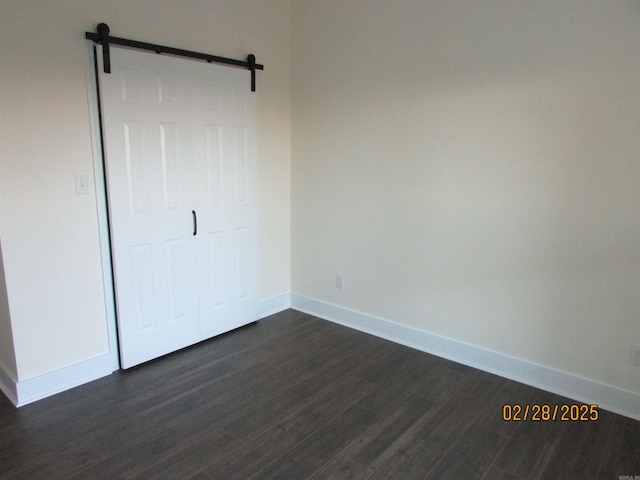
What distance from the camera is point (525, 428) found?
2.37 metres

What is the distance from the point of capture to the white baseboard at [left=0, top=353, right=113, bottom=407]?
2536mm

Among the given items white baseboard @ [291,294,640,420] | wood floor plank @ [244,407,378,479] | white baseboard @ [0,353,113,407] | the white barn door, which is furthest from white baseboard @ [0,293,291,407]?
white baseboard @ [291,294,640,420]

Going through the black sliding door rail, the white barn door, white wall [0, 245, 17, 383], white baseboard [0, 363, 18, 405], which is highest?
the black sliding door rail

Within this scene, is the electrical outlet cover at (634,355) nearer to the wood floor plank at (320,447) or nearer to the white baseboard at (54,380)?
the wood floor plank at (320,447)

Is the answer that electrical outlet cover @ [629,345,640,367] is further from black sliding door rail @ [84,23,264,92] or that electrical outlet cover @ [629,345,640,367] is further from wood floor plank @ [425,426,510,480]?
black sliding door rail @ [84,23,264,92]

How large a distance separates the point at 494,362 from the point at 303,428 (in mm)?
1415

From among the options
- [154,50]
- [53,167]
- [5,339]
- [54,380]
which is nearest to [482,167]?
[154,50]

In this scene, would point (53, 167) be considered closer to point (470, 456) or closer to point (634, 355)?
point (470, 456)

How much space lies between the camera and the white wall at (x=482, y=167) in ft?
7.91

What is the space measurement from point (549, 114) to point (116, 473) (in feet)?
9.73

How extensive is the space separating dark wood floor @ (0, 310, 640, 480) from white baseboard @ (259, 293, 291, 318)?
81 cm

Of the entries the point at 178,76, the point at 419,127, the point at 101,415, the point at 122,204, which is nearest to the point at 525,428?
the point at 419,127

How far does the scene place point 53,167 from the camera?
2.49 meters

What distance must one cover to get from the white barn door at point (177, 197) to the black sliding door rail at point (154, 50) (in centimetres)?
4
